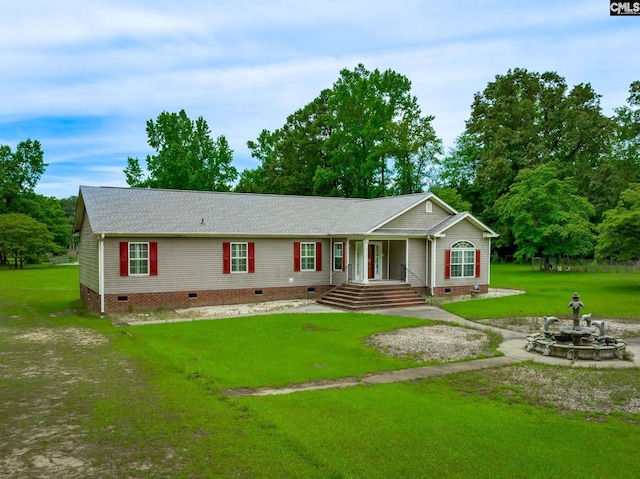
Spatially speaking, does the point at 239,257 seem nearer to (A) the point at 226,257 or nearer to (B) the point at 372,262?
(A) the point at 226,257

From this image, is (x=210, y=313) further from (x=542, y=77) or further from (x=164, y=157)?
(x=542, y=77)

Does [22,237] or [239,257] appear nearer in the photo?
[239,257]

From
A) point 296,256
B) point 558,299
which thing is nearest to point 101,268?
point 296,256

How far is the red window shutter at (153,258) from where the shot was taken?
2158cm

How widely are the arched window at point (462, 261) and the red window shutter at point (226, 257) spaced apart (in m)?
10.8

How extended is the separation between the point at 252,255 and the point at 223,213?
264 centimetres

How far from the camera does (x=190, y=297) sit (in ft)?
74.2

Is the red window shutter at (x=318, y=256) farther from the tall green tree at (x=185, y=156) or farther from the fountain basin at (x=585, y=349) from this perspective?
the tall green tree at (x=185, y=156)

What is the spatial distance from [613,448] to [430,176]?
4214 cm

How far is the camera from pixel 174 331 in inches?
664

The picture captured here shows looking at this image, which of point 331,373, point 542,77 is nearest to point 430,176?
Result: point 542,77

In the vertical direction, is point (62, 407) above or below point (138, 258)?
below

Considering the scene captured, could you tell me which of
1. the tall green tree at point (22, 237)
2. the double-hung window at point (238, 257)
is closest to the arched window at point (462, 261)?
the double-hung window at point (238, 257)

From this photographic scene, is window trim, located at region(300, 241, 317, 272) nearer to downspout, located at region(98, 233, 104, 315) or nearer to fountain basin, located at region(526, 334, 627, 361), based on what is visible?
downspout, located at region(98, 233, 104, 315)
